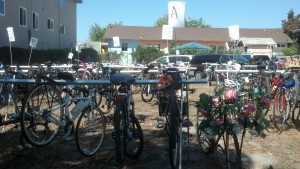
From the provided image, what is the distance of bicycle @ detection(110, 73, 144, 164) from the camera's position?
183 inches

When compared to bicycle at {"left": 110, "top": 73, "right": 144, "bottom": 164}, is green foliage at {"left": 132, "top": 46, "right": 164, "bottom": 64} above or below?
above

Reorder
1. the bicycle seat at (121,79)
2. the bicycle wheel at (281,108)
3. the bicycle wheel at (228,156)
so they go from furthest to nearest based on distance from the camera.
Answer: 1. the bicycle wheel at (281,108)
2. the bicycle seat at (121,79)
3. the bicycle wheel at (228,156)

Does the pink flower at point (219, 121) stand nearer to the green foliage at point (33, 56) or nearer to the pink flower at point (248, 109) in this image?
the pink flower at point (248, 109)

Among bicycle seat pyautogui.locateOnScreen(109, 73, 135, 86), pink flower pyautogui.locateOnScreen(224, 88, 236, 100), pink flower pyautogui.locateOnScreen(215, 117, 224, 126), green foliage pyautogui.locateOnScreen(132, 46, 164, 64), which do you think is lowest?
pink flower pyautogui.locateOnScreen(215, 117, 224, 126)

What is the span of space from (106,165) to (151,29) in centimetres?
5303

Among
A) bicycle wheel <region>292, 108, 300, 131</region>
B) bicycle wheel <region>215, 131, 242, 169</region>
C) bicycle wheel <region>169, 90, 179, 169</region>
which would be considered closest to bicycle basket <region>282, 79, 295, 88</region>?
bicycle wheel <region>292, 108, 300, 131</region>

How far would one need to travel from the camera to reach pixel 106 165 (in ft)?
16.4

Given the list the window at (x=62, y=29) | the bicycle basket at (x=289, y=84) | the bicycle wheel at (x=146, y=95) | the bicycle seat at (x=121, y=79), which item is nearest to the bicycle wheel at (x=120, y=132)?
the bicycle seat at (x=121, y=79)

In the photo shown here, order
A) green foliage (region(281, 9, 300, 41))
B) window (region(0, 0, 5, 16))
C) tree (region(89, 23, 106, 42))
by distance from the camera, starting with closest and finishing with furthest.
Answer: window (region(0, 0, 5, 16)) → green foliage (region(281, 9, 300, 41)) → tree (region(89, 23, 106, 42))

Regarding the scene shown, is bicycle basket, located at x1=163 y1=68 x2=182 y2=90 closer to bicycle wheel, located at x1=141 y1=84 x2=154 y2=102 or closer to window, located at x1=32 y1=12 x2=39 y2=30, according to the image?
bicycle wheel, located at x1=141 y1=84 x2=154 y2=102

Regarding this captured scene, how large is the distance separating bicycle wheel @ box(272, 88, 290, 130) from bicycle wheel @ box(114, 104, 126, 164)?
353 centimetres

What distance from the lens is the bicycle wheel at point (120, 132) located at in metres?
4.60

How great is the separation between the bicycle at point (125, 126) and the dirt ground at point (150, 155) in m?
0.17

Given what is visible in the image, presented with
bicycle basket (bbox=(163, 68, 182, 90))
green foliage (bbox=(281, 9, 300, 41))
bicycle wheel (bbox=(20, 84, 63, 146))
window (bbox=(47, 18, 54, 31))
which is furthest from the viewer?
green foliage (bbox=(281, 9, 300, 41))
